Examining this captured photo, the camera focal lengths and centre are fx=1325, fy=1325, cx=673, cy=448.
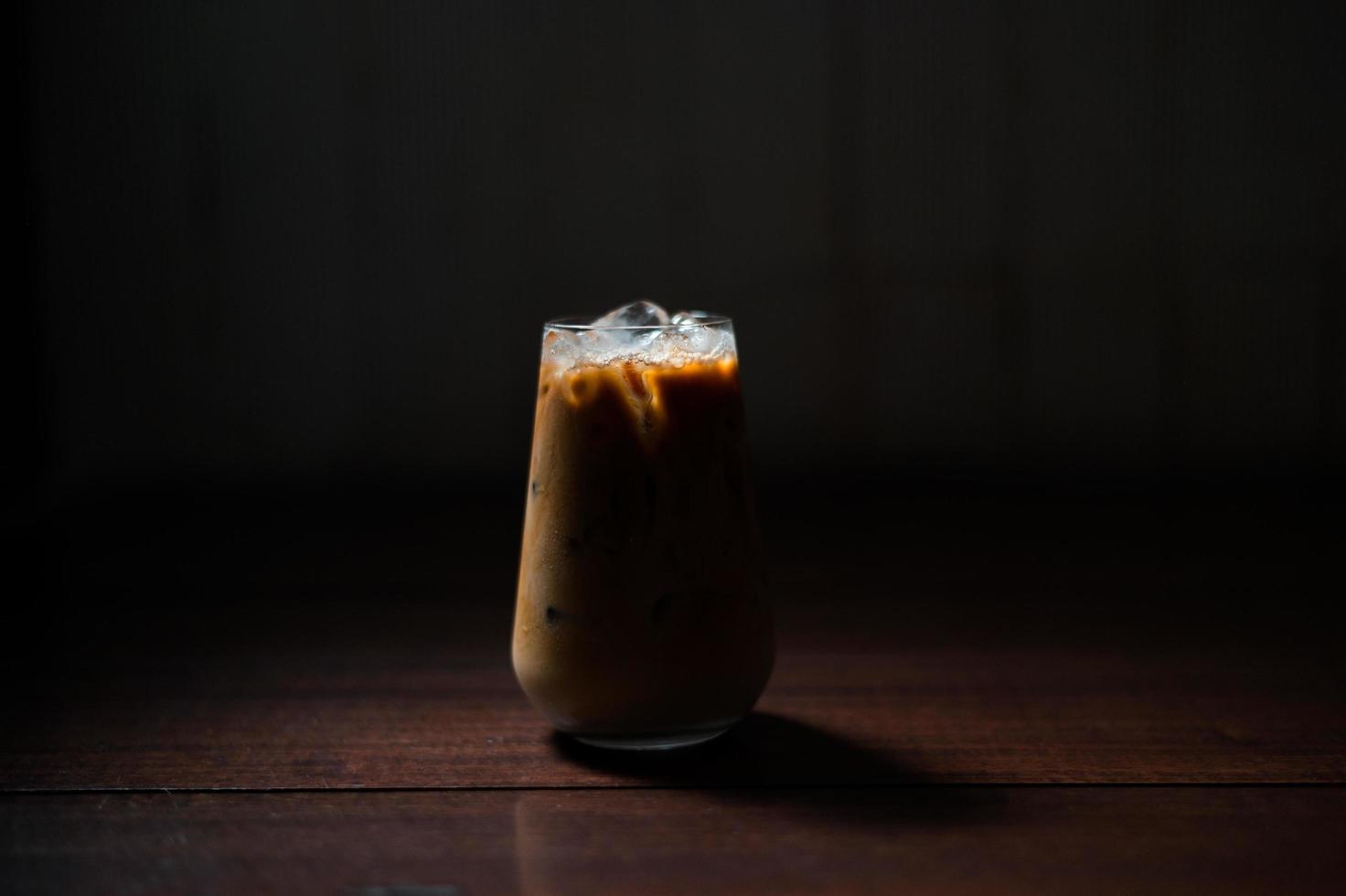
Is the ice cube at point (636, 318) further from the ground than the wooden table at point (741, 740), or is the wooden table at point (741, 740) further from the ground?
the ice cube at point (636, 318)

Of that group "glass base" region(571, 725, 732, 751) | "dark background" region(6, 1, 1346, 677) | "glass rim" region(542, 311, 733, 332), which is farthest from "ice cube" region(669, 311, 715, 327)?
"dark background" region(6, 1, 1346, 677)

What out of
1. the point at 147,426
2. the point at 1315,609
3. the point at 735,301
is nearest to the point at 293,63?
the point at 147,426

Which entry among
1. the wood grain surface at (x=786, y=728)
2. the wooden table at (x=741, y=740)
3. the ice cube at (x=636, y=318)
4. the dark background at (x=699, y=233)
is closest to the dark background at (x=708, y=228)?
the dark background at (x=699, y=233)

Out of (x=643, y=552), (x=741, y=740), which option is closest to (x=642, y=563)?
(x=643, y=552)

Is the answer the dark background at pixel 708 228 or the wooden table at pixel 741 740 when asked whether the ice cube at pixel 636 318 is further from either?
the dark background at pixel 708 228

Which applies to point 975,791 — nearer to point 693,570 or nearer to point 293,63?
point 693,570

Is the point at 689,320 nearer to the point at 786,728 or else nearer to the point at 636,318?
the point at 636,318

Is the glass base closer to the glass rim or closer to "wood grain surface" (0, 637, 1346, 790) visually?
"wood grain surface" (0, 637, 1346, 790)
